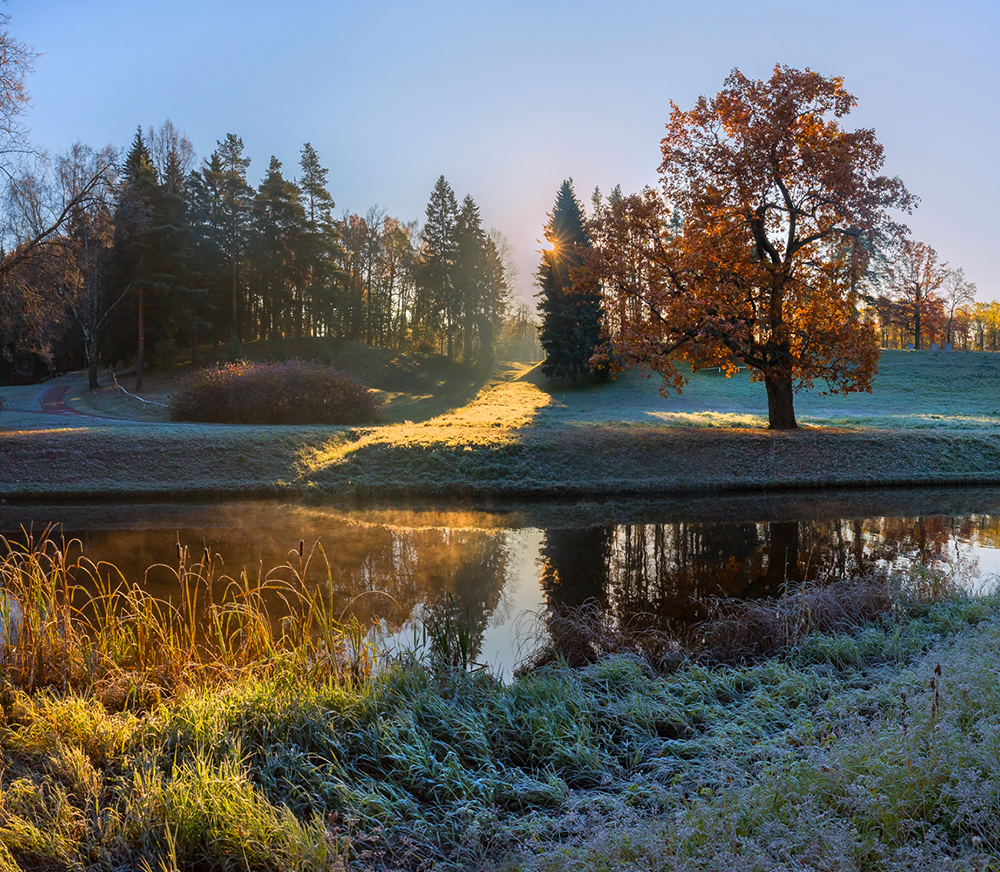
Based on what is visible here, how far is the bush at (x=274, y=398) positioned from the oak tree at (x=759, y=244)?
1221 centimetres

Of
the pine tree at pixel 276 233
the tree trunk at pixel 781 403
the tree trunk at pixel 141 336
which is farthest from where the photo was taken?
the pine tree at pixel 276 233

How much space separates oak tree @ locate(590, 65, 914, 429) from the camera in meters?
17.2

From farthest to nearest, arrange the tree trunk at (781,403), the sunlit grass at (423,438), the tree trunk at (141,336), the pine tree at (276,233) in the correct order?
the pine tree at (276,233) → the tree trunk at (141,336) → the tree trunk at (781,403) → the sunlit grass at (423,438)

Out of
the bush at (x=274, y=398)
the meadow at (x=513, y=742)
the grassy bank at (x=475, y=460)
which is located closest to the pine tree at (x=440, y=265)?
the bush at (x=274, y=398)

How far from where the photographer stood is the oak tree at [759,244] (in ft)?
56.4

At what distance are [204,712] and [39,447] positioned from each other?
623 inches

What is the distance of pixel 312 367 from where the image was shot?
27172 mm

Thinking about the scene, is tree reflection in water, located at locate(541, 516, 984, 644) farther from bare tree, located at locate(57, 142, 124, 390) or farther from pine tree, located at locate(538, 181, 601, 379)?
pine tree, located at locate(538, 181, 601, 379)

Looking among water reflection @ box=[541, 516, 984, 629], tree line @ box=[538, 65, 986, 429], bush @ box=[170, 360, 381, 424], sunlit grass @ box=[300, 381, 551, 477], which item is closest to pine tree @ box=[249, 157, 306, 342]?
bush @ box=[170, 360, 381, 424]

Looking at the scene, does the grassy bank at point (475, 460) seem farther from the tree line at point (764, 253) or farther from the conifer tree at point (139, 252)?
the conifer tree at point (139, 252)

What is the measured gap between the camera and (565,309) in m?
40.0

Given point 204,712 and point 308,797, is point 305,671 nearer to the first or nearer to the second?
point 204,712

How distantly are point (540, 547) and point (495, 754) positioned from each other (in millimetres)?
6555

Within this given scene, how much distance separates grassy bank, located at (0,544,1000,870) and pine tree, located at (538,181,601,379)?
34655 mm
